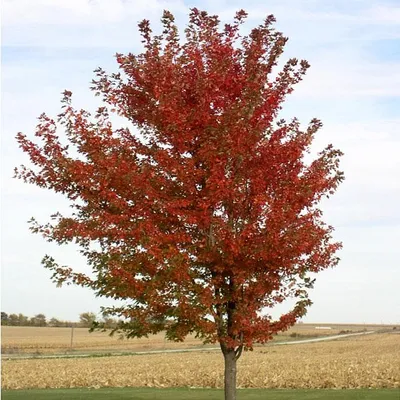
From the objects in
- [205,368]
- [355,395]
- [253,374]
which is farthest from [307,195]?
[205,368]

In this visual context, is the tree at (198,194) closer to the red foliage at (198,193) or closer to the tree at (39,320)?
the red foliage at (198,193)

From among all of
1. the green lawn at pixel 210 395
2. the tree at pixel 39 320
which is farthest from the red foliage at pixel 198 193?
the tree at pixel 39 320

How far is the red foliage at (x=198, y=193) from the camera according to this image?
1438 cm

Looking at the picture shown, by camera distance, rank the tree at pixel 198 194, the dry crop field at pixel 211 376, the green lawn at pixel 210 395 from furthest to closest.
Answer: the dry crop field at pixel 211 376, the green lawn at pixel 210 395, the tree at pixel 198 194

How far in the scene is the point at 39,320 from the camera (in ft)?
421

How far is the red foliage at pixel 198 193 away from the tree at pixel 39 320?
115062mm

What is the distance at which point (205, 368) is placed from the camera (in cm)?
3716

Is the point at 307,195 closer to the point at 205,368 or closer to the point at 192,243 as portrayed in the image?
the point at 192,243

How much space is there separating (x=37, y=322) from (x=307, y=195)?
387 ft

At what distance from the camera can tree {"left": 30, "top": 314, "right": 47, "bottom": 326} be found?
12639 centimetres

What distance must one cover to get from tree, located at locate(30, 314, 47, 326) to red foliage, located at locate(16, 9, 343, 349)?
377ft

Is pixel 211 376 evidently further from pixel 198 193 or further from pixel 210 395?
pixel 198 193

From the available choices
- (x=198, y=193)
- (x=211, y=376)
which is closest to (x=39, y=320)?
(x=211, y=376)

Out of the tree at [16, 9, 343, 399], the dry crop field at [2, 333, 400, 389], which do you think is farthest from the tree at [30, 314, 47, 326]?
the tree at [16, 9, 343, 399]
